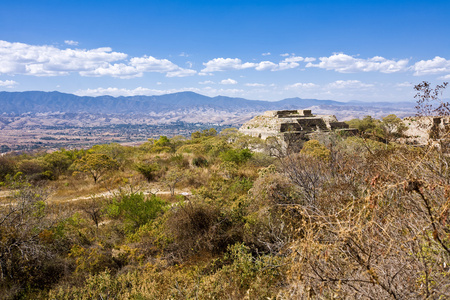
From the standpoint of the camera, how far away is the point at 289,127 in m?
23.2

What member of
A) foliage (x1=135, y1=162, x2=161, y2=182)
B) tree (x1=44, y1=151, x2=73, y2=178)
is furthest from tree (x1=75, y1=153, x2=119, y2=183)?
tree (x1=44, y1=151, x2=73, y2=178)

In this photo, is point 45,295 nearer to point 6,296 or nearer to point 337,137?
point 6,296

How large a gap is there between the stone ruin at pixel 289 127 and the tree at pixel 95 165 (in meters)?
12.5

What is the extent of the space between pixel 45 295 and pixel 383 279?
21.7 feet

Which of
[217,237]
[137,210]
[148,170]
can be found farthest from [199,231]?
[148,170]

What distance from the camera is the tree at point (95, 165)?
50.9 feet

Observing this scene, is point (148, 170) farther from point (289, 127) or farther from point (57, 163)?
point (289, 127)

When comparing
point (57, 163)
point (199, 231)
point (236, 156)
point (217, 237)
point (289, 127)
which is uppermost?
point (289, 127)

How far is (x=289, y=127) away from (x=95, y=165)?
15.6m

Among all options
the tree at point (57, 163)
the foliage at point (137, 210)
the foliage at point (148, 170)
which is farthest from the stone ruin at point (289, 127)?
the tree at point (57, 163)

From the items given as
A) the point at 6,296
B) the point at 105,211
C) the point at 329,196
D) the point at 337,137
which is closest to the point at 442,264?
the point at 329,196

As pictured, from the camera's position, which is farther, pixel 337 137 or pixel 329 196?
pixel 337 137

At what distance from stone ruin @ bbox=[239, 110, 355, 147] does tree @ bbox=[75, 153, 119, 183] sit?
41.0 feet

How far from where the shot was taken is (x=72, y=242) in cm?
764
